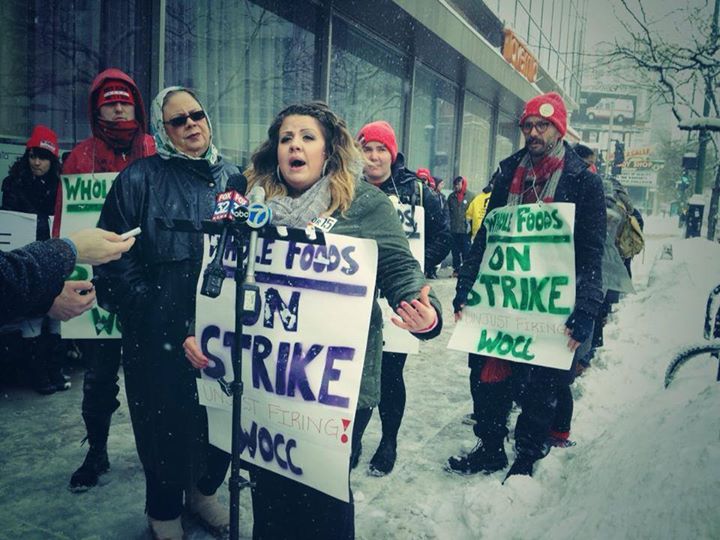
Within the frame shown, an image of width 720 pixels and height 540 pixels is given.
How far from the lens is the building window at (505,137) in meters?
20.1

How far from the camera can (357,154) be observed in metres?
2.39

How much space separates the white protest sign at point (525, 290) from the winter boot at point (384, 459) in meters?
0.83

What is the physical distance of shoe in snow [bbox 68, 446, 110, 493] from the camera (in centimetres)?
338

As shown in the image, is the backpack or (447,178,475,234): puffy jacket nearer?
the backpack

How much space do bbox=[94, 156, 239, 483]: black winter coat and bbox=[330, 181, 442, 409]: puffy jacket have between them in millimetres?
855

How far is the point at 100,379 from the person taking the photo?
129 inches

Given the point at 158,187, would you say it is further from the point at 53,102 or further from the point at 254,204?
the point at 53,102

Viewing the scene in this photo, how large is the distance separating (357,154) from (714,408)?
5.92ft

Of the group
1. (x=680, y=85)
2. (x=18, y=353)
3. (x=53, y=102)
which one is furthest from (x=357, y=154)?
(x=680, y=85)

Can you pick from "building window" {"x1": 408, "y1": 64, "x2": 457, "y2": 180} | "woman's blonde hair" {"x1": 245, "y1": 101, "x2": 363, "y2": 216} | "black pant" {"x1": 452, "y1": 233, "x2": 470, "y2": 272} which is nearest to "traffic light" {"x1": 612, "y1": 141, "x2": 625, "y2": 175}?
"building window" {"x1": 408, "y1": 64, "x2": 457, "y2": 180}

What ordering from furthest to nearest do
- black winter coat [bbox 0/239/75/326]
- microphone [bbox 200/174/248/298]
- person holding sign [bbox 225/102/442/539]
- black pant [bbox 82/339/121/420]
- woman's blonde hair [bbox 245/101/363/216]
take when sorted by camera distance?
black pant [bbox 82/339/121/420], woman's blonde hair [bbox 245/101/363/216], person holding sign [bbox 225/102/442/539], microphone [bbox 200/174/248/298], black winter coat [bbox 0/239/75/326]

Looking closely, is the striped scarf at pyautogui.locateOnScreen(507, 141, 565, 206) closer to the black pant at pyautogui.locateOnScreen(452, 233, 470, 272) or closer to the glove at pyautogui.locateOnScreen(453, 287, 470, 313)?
the glove at pyautogui.locateOnScreen(453, 287, 470, 313)

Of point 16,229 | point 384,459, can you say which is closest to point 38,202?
point 16,229

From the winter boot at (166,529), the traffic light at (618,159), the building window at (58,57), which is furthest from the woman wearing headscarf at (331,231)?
the traffic light at (618,159)
